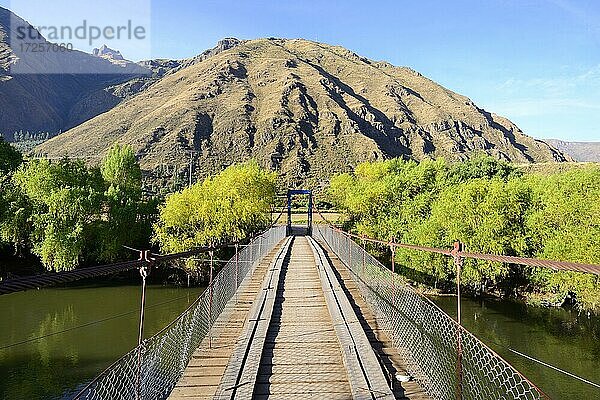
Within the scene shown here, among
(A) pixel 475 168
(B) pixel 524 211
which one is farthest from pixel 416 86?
(B) pixel 524 211

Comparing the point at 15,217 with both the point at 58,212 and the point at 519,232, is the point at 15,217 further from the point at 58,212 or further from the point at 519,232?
the point at 519,232

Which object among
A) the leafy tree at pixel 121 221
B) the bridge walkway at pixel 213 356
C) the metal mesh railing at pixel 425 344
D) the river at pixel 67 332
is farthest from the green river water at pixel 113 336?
the metal mesh railing at pixel 425 344

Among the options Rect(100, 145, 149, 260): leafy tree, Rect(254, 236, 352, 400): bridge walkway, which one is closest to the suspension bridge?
Rect(254, 236, 352, 400): bridge walkway

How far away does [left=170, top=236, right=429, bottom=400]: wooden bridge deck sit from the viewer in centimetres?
258

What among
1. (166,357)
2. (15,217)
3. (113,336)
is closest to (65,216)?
(15,217)

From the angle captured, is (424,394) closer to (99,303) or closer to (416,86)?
(99,303)

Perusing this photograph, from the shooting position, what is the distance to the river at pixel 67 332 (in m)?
9.95

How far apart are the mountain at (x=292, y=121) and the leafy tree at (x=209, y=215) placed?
32317 mm

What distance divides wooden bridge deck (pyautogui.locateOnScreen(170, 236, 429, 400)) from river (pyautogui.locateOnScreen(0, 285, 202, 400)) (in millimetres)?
2764

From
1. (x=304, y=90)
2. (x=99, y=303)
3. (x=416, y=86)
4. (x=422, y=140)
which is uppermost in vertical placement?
(x=416, y=86)

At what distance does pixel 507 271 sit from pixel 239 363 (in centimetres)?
1565

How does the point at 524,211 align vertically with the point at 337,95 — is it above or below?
below

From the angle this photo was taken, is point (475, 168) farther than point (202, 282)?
Yes

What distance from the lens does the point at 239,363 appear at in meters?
2.92
